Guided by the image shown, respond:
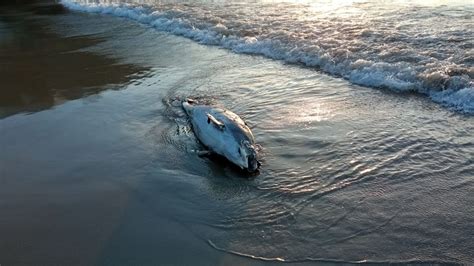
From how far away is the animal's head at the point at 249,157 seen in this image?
5.61 meters

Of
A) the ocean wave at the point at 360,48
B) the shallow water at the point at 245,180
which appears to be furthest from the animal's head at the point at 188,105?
the ocean wave at the point at 360,48

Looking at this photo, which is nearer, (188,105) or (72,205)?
(72,205)

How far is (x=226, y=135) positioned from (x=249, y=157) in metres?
0.62

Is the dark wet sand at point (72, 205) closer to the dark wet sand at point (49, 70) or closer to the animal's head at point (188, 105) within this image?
the dark wet sand at point (49, 70)

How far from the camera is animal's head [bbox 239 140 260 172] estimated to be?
18.4 ft

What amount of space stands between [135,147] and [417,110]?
14.0 ft

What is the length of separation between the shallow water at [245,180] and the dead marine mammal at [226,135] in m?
0.18

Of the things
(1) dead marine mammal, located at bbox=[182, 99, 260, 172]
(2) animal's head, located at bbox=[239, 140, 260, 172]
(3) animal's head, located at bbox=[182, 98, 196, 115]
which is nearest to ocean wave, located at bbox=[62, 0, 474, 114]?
(3) animal's head, located at bbox=[182, 98, 196, 115]

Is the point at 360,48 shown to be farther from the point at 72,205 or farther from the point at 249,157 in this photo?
the point at 72,205

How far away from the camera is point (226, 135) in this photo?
6133 mm

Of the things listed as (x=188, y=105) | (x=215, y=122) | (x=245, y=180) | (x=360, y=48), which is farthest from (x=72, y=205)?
(x=360, y=48)

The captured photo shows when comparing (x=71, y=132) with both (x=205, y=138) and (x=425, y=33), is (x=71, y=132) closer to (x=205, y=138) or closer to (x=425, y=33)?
(x=205, y=138)

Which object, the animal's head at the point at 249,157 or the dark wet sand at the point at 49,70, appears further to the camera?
the dark wet sand at the point at 49,70

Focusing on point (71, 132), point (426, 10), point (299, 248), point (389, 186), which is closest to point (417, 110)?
point (389, 186)
